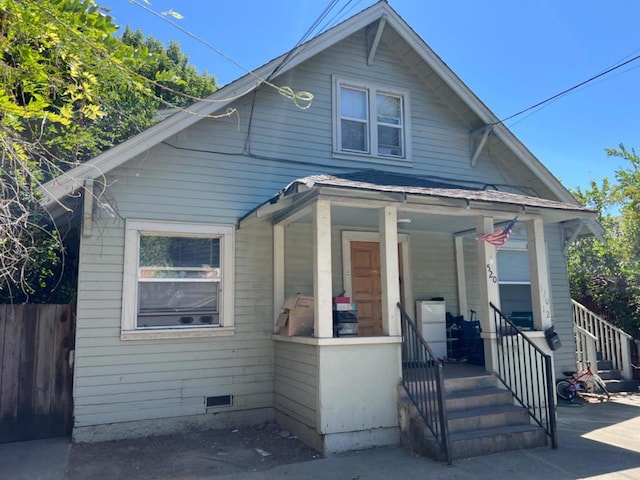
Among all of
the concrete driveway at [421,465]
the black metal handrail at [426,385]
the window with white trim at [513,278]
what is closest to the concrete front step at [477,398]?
the black metal handrail at [426,385]

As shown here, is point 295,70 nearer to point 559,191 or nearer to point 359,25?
point 359,25

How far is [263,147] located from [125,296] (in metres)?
3.04

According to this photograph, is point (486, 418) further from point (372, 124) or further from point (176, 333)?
point (372, 124)

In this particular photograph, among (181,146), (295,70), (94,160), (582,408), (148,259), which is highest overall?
(295,70)

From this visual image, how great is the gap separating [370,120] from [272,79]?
6.20 ft

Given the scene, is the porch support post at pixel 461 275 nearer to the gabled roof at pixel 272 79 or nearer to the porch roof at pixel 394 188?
the porch roof at pixel 394 188

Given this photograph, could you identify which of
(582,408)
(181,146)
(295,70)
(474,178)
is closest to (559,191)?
(474,178)

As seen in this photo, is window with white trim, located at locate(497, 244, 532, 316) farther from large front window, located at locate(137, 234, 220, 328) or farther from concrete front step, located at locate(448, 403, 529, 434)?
large front window, located at locate(137, 234, 220, 328)

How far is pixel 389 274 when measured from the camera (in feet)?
19.4

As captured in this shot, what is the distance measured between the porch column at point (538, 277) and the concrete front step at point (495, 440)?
65.4 inches

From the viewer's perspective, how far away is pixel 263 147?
24.5 ft

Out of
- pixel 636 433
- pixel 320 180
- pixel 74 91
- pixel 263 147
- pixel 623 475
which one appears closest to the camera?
pixel 74 91

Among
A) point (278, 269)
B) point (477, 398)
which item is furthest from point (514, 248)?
point (278, 269)

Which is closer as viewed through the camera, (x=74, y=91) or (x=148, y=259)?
(x=74, y=91)
